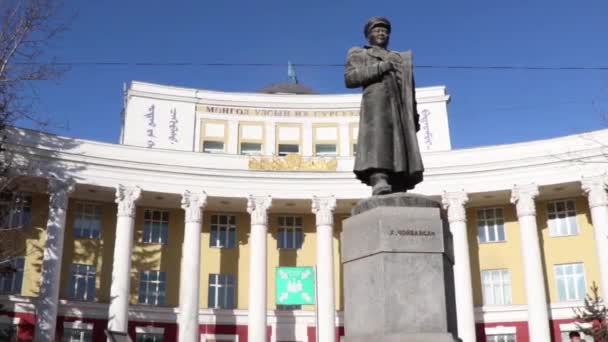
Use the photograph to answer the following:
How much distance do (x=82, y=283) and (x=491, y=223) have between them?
27.2 metres

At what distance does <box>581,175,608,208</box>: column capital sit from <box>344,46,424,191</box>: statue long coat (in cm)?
3318

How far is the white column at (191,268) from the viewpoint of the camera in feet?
124

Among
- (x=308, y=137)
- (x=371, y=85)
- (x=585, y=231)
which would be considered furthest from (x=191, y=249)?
(x=371, y=85)

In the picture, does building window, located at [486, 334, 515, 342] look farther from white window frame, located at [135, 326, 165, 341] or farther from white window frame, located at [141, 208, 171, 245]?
white window frame, located at [141, 208, 171, 245]

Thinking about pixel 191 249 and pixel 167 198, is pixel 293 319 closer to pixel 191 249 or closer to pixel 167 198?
pixel 191 249

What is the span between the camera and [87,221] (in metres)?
42.8

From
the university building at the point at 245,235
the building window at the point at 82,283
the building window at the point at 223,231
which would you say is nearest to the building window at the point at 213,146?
the university building at the point at 245,235

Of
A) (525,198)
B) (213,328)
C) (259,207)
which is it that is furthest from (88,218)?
(525,198)

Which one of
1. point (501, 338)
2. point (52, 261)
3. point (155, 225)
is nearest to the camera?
point (52, 261)

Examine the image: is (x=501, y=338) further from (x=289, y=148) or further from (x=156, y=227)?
(x=156, y=227)

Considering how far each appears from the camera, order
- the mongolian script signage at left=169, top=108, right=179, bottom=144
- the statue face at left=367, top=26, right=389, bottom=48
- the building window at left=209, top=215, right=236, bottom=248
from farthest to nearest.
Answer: the mongolian script signage at left=169, top=108, right=179, bottom=144
the building window at left=209, top=215, right=236, bottom=248
the statue face at left=367, top=26, right=389, bottom=48

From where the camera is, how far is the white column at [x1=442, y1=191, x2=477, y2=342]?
38.3 meters

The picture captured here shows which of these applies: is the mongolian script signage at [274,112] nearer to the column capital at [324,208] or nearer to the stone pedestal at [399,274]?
the column capital at [324,208]

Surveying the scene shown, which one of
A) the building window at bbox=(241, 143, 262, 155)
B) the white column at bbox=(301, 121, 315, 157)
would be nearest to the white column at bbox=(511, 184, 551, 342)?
the white column at bbox=(301, 121, 315, 157)
